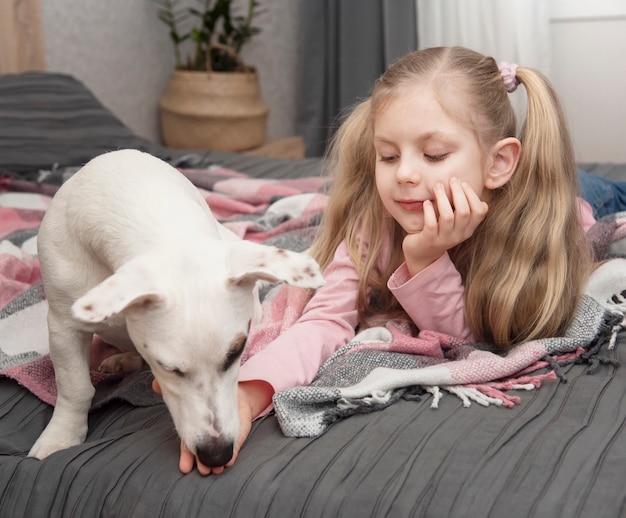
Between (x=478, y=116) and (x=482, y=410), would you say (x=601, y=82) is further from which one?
(x=482, y=410)

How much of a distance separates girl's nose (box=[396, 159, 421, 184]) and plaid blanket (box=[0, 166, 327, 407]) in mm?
470

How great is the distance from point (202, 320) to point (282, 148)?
281cm

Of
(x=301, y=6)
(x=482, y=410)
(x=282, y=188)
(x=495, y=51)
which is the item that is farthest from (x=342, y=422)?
(x=301, y=6)

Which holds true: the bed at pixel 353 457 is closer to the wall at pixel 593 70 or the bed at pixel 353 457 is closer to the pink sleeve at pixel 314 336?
the pink sleeve at pixel 314 336

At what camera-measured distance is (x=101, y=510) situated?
0.98 m

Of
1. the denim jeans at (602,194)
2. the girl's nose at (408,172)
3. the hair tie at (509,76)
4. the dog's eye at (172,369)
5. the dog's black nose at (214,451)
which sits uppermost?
the hair tie at (509,76)

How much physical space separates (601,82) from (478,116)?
224 cm

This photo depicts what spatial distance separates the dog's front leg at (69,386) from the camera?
3.73 ft

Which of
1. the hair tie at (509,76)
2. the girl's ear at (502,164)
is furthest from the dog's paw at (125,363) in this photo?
the hair tie at (509,76)

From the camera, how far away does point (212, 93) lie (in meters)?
3.32

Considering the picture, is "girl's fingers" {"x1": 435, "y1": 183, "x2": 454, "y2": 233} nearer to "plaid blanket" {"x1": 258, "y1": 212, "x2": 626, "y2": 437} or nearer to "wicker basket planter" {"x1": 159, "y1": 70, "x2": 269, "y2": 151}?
"plaid blanket" {"x1": 258, "y1": 212, "x2": 626, "y2": 437}

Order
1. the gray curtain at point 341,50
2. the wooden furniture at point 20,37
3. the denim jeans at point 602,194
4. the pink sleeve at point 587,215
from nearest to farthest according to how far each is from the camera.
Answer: the pink sleeve at point 587,215 < the denim jeans at point 602,194 < the wooden furniture at point 20,37 < the gray curtain at point 341,50

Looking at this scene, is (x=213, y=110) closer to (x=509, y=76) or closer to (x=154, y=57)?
(x=154, y=57)

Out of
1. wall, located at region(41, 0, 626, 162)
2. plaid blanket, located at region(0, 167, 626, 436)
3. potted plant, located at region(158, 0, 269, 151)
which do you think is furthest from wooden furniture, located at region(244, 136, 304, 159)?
plaid blanket, located at region(0, 167, 626, 436)
